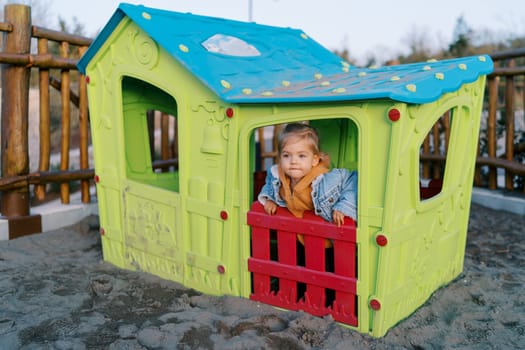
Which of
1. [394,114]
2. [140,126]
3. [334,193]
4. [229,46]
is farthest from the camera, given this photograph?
[140,126]

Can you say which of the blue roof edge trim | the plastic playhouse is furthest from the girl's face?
the blue roof edge trim

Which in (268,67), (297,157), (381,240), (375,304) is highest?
(268,67)

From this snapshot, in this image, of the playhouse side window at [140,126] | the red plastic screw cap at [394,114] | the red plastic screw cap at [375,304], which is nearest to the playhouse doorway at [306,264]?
the red plastic screw cap at [375,304]

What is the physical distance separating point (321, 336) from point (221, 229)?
0.91 m

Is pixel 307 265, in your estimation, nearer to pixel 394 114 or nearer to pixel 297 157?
pixel 297 157

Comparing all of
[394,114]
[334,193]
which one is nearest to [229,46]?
[334,193]

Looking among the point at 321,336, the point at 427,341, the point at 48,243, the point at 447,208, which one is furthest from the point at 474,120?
the point at 48,243

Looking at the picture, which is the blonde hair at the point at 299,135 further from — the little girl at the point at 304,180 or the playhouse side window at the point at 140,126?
the playhouse side window at the point at 140,126

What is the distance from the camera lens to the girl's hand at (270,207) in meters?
3.10

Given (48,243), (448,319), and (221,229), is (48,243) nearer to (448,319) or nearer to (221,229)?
(221,229)

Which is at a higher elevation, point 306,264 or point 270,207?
point 270,207

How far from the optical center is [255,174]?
418 cm

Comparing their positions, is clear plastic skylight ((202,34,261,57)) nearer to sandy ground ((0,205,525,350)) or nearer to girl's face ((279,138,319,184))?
girl's face ((279,138,319,184))

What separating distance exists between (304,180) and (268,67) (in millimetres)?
947
